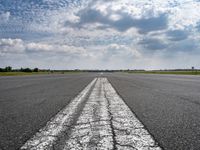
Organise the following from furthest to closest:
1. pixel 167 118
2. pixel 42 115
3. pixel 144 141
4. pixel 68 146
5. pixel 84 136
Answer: pixel 42 115, pixel 167 118, pixel 84 136, pixel 144 141, pixel 68 146

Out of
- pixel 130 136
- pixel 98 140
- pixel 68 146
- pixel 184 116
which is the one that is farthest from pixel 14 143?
pixel 184 116

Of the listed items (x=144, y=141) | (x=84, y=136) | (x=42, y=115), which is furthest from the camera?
(x=42, y=115)

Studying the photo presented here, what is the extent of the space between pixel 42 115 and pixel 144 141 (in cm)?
273

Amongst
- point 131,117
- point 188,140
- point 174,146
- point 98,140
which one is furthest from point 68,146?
point 131,117

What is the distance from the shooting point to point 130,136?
132 inches

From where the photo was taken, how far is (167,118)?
477cm

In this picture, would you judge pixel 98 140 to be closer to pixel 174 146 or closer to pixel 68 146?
pixel 68 146

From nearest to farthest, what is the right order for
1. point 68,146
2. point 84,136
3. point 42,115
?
point 68,146 → point 84,136 → point 42,115

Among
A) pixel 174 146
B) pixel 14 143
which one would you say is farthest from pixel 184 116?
pixel 14 143

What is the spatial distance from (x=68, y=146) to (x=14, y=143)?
77 cm

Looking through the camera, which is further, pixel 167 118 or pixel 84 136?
pixel 167 118

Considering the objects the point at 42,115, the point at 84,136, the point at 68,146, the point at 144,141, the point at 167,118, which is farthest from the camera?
the point at 42,115

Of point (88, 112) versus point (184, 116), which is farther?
point (88, 112)

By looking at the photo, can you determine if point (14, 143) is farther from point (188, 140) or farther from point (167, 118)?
point (167, 118)
